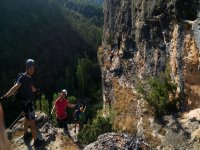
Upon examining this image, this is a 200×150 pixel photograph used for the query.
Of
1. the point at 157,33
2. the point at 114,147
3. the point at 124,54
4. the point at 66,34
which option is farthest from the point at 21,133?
the point at 66,34

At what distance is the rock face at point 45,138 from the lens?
34.6 ft

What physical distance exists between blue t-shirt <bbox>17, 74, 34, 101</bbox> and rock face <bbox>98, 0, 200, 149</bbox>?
3.62m

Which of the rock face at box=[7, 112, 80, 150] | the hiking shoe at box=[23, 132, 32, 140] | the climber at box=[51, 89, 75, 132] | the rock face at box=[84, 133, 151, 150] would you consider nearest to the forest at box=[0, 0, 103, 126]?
the rock face at box=[7, 112, 80, 150]

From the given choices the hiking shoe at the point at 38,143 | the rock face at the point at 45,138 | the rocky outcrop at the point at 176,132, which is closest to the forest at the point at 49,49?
the rock face at the point at 45,138

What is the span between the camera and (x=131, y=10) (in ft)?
63.5

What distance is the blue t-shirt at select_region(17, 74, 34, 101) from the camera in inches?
335

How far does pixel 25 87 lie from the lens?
862 cm

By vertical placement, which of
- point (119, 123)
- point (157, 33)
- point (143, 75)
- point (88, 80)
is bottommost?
point (88, 80)

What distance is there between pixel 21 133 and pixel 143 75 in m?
6.73

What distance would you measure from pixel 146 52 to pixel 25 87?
881 centimetres

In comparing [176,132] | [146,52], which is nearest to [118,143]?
[176,132]

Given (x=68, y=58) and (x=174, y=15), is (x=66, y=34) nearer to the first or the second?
(x=68, y=58)

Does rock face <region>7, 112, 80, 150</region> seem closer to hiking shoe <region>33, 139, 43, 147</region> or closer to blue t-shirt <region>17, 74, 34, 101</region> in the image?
hiking shoe <region>33, 139, 43, 147</region>

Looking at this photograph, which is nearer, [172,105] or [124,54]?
[172,105]
